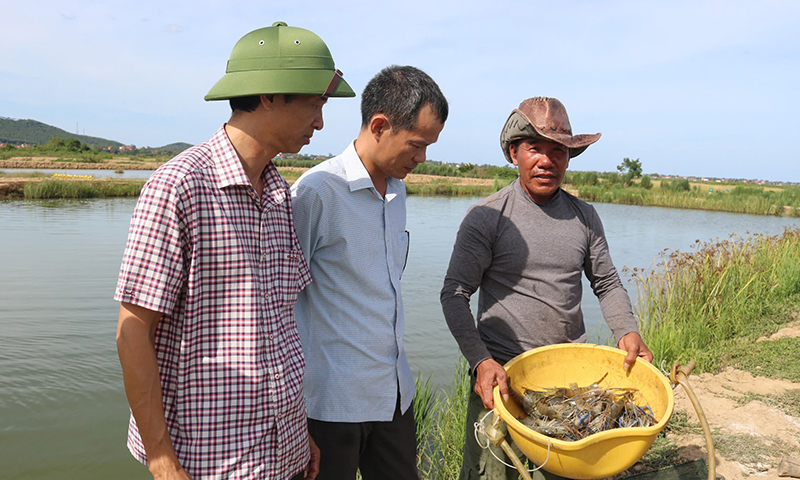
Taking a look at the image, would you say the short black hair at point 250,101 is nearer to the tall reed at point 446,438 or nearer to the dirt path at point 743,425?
the tall reed at point 446,438

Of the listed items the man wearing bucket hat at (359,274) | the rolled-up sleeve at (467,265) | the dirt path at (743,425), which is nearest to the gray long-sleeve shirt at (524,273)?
the rolled-up sleeve at (467,265)

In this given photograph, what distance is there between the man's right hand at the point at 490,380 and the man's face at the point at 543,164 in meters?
0.66

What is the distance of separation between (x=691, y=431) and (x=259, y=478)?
9.36ft

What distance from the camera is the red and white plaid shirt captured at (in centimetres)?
109

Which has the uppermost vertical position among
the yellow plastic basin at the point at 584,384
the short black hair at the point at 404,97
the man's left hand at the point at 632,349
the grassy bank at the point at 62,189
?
the short black hair at the point at 404,97

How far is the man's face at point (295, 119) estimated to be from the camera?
4.18 ft

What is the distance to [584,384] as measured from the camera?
75.1 inches

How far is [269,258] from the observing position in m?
1.31

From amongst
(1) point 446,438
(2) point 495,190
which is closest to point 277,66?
(1) point 446,438

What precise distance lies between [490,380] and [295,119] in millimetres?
938

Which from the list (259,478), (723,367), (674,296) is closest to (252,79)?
(259,478)

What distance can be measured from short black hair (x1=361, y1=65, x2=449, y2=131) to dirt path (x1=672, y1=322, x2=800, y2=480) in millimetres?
2385

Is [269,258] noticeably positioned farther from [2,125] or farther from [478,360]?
[2,125]

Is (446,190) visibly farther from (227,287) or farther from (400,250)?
(227,287)
